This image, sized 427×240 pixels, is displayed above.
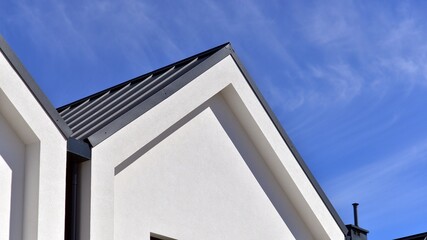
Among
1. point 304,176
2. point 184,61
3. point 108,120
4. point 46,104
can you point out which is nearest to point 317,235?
point 304,176

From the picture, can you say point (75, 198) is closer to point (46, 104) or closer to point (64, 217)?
point (64, 217)

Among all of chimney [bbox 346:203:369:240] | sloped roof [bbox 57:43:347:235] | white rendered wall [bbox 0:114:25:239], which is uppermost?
sloped roof [bbox 57:43:347:235]

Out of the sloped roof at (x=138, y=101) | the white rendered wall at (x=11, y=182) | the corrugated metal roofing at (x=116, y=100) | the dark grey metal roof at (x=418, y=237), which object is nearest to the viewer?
the white rendered wall at (x=11, y=182)

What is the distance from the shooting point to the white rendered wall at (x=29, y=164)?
9.49 metres

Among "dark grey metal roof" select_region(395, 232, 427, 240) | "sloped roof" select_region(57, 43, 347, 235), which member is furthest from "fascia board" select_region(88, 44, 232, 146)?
"dark grey metal roof" select_region(395, 232, 427, 240)

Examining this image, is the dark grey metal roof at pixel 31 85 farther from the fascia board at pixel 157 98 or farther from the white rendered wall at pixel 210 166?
the white rendered wall at pixel 210 166

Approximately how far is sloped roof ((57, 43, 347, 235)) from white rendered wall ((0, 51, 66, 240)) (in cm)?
72

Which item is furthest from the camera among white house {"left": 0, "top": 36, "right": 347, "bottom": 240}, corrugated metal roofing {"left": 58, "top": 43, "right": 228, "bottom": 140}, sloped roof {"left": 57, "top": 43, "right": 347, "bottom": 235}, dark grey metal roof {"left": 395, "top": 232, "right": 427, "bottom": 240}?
dark grey metal roof {"left": 395, "top": 232, "right": 427, "bottom": 240}

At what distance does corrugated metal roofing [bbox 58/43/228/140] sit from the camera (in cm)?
1128

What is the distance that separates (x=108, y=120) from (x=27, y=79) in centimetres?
155

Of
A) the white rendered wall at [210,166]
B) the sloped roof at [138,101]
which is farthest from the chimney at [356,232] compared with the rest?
the white rendered wall at [210,166]

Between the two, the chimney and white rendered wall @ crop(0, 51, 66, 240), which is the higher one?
the chimney

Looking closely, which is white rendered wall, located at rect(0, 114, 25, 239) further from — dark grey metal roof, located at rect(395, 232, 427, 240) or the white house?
dark grey metal roof, located at rect(395, 232, 427, 240)

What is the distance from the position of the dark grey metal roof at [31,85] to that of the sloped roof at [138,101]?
0.44 meters
